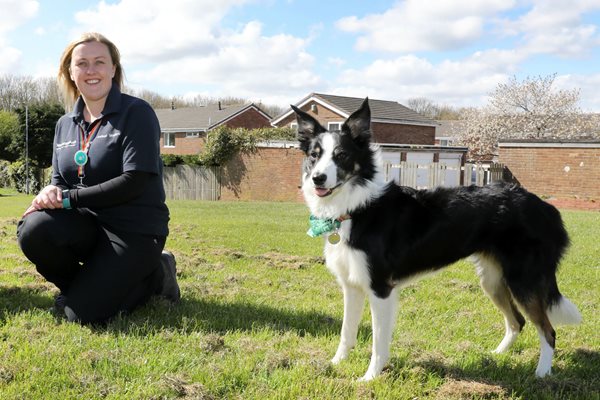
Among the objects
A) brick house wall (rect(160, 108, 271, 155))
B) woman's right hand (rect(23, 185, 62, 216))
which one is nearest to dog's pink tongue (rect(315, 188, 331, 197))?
woman's right hand (rect(23, 185, 62, 216))

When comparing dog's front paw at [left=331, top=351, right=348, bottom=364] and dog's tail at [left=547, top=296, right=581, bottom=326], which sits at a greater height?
dog's tail at [left=547, top=296, right=581, bottom=326]

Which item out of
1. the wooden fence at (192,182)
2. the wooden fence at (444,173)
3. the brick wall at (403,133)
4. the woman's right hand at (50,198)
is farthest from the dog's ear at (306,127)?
the brick wall at (403,133)

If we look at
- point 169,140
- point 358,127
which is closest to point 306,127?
point 358,127

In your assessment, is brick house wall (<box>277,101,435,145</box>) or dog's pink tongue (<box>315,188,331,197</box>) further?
brick house wall (<box>277,101,435,145</box>)

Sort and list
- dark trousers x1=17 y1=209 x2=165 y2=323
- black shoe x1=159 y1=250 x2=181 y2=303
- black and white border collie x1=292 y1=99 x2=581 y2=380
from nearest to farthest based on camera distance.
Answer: black and white border collie x1=292 y1=99 x2=581 y2=380 → dark trousers x1=17 y1=209 x2=165 y2=323 → black shoe x1=159 y1=250 x2=181 y2=303

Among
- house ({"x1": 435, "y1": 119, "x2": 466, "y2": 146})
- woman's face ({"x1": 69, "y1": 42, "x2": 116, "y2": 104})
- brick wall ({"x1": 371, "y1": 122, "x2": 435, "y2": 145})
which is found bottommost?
woman's face ({"x1": 69, "y1": 42, "x2": 116, "y2": 104})

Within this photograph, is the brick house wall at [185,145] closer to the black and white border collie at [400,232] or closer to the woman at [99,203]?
the woman at [99,203]

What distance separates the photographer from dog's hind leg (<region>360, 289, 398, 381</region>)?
337 centimetres

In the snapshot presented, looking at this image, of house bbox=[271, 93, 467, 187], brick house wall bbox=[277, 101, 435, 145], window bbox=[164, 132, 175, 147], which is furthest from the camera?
window bbox=[164, 132, 175, 147]

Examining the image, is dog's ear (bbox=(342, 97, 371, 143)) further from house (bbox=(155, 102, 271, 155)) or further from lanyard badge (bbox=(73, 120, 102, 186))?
house (bbox=(155, 102, 271, 155))

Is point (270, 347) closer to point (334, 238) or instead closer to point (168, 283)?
point (334, 238)

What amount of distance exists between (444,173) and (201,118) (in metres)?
27.4

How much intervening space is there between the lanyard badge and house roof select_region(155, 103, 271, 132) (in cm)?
3653

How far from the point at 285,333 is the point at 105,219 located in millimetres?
1795
